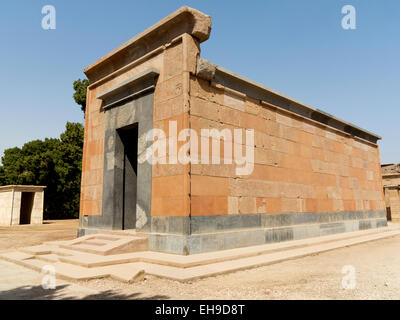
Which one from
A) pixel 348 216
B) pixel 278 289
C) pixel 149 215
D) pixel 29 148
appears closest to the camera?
pixel 278 289

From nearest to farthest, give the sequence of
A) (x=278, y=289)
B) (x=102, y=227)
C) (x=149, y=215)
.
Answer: (x=278, y=289) < (x=149, y=215) < (x=102, y=227)

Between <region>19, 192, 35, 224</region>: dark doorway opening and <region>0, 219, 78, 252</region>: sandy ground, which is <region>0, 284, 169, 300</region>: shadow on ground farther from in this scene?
<region>19, 192, 35, 224</region>: dark doorway opening

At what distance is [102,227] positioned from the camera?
30.8 feet

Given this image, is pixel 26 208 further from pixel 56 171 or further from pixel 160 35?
pixel 160 35

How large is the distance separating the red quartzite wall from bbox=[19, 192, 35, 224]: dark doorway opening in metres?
14.4

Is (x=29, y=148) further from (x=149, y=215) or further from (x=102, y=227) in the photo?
(x=149, y=215)

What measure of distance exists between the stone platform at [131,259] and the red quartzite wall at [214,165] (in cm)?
63

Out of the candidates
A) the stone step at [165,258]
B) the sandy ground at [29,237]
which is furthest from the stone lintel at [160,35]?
the sandy ground at [29,237]

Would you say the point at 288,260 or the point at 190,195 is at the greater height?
the point at 190,195

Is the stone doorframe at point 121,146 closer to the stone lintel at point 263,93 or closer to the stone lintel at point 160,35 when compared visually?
the stone lintel at point 160,35

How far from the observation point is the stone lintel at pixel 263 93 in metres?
7.88

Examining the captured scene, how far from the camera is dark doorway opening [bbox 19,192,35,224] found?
2206 centimetres
